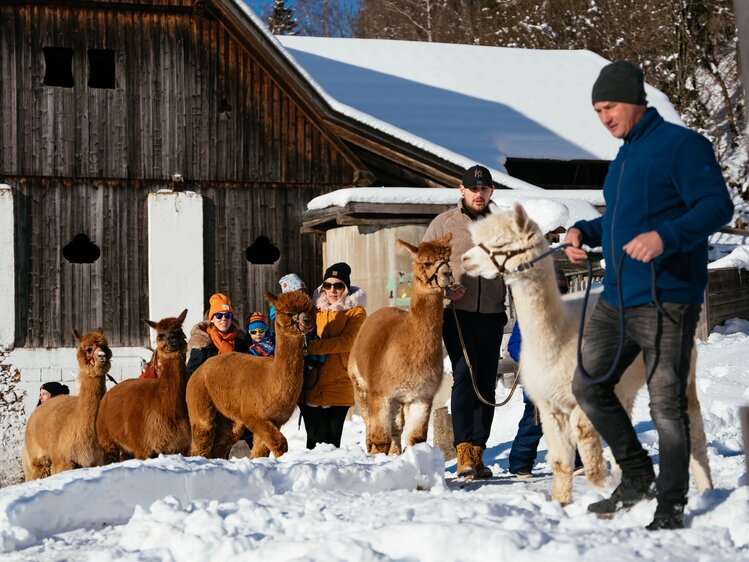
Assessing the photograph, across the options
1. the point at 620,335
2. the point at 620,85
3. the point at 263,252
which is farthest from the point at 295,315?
the point at 263,252

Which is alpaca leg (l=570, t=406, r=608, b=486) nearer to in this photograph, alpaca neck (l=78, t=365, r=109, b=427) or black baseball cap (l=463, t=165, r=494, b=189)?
black baseball cap (l=463, t=165, r=494, b=189)

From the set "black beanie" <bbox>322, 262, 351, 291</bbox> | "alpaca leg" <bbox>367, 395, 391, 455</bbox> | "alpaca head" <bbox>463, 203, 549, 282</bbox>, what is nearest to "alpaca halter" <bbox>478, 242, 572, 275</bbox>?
"alpaca head" <bbox>463, 203, 549, 282</bbox>

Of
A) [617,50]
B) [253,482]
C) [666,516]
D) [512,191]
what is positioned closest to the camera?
[666,516]

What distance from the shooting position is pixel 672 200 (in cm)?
446

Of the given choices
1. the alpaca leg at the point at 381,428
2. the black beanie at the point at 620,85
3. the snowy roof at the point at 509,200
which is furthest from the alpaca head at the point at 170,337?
the snowy roof at the point at 509,200

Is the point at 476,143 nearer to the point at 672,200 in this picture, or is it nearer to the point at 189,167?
the point at 189,167

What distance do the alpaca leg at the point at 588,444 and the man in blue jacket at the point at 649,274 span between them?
2.79 feet

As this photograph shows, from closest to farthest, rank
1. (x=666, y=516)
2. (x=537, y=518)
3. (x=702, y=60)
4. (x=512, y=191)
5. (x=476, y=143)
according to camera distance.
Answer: (x=666, y=516)
(x=537, y=518)
(x=512, y=191)
(x=476, y=143)
(x=702, y=60)

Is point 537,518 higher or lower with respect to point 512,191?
lower

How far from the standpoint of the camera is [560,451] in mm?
5566

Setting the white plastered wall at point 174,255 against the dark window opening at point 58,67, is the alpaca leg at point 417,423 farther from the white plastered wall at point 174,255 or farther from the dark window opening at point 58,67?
the dark window opening at point 58,67

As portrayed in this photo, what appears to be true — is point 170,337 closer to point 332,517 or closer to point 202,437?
point 202,437

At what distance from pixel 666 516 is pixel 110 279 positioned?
13334mm

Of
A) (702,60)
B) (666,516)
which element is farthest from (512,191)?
(702,60)
